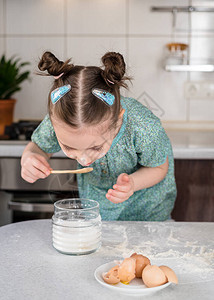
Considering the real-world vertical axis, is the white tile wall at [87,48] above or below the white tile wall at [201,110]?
above

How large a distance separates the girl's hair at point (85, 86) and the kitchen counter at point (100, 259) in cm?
28

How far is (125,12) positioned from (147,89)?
42 centimetres

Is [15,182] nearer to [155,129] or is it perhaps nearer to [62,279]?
[155,129]

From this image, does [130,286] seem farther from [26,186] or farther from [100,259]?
[26,186]

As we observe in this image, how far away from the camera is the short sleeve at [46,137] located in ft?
4.18

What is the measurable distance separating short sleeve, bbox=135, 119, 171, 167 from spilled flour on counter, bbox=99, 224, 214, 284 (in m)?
0.23

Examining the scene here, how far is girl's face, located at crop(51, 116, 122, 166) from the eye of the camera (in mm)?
961

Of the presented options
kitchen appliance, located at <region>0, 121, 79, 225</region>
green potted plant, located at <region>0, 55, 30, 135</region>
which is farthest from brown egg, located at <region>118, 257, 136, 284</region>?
green potted plant, located at <region>0, 55, 30, 135</region>

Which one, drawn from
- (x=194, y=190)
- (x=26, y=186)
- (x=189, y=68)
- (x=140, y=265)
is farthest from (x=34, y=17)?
(x=140, y=265)

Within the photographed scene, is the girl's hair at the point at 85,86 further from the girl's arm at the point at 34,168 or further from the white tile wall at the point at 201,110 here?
the white tile wall at the point at 201,110

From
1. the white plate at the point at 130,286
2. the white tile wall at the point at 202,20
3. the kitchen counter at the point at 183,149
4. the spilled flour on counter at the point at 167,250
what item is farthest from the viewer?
the white tile wall at the point at 202,20

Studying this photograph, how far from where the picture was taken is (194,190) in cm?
179

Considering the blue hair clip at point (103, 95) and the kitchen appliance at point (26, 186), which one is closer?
the blue hair clip at point (103, 95)

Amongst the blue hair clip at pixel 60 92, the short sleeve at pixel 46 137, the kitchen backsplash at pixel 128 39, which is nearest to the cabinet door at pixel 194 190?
the kitchen backsplash at pixel 128 39
